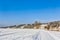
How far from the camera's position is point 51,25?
52.8 feet

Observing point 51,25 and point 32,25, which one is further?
point 32,25

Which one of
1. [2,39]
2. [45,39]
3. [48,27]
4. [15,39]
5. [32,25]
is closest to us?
[2,39]

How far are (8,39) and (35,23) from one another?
1692 cm

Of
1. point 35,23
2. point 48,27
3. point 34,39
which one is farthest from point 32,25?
point 34,39

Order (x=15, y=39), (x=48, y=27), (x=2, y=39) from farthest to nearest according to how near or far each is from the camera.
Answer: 1. (x=48, y=27)
2. (x=15, y=39)
3. (x=2, y=39)

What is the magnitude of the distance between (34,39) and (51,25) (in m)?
12.8

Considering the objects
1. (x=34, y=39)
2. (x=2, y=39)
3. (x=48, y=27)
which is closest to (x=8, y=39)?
(x=2, y=39)

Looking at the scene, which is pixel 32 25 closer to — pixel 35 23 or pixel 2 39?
pixel 35 23

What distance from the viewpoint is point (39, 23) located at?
1947 cm

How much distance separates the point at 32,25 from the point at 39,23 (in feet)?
3.51

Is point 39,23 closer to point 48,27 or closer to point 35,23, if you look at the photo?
point 35,23

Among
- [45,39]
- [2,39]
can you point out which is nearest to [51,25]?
[45,39]

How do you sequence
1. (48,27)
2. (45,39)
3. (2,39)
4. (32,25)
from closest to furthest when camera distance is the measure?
1. (2,39)
2. (45,39)
3. (48,27)
4. (32,25)

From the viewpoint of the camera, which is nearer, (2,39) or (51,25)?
(2,39)
